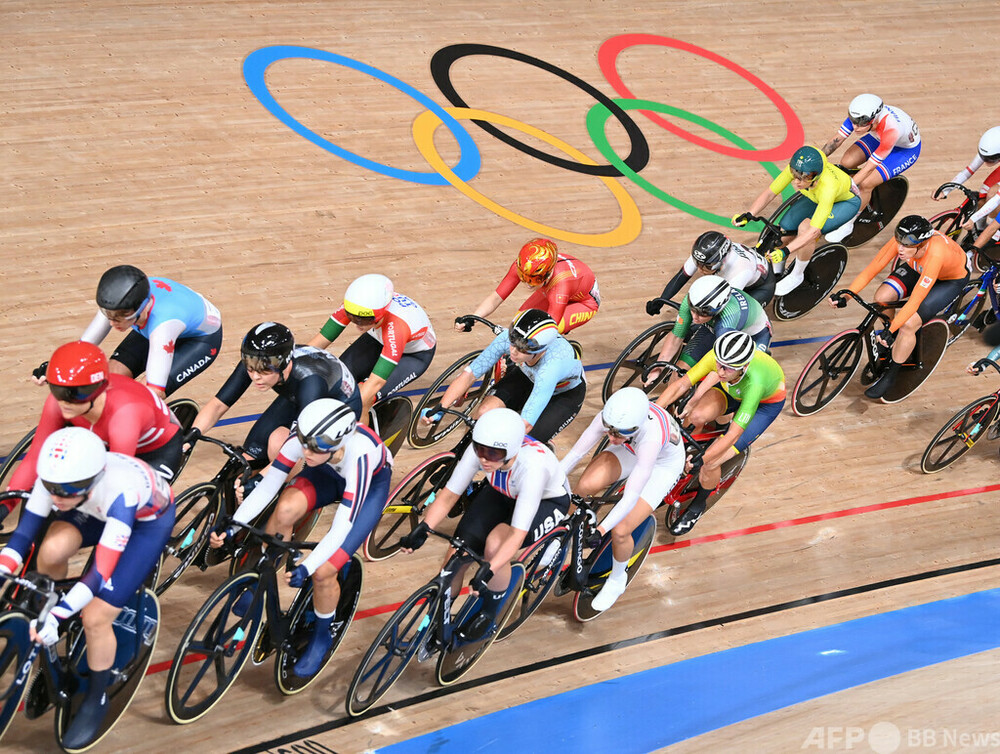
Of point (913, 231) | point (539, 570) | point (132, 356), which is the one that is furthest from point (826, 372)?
point (132, 356)

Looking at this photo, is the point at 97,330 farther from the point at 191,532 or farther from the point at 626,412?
the point at 626,412

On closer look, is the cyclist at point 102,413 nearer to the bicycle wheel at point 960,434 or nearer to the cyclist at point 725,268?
the cyclist at point 725,268

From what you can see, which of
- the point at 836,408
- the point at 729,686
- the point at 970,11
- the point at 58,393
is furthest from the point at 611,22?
the point at 58,393

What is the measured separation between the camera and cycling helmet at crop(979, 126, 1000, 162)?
803cm

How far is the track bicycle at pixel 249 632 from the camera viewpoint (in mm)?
3922

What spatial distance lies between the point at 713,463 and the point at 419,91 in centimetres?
508

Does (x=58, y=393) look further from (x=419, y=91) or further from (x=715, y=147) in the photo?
(x=715, y=147)

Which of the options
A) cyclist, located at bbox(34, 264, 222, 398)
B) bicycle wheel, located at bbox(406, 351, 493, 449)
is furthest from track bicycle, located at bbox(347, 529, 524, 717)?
bicycle wheel, located at bbox(406, 351, 493, 449)

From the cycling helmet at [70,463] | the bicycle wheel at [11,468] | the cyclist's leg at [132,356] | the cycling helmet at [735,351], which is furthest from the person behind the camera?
the cycling helmet at [735,351]

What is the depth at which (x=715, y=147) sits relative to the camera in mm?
9570

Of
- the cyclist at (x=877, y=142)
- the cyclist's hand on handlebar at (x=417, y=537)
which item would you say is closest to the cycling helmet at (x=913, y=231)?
the cyclist at (x=877, y=142)

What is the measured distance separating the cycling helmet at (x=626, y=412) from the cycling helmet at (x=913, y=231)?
2851mm

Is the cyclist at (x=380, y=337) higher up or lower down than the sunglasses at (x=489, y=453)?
lower down

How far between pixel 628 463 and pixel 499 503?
727 mm
